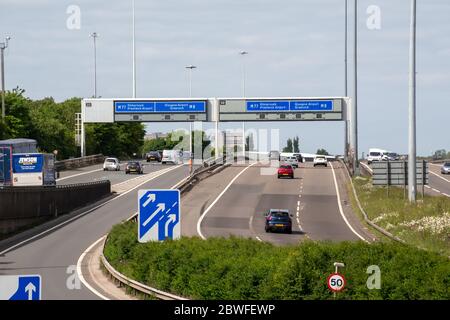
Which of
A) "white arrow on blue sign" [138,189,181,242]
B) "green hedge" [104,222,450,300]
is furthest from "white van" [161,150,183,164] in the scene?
"white arrow on blue sign" [138,189,181,242]

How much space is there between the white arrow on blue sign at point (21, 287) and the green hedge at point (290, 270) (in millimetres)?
12133

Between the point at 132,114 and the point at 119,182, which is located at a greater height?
the point at 132,114

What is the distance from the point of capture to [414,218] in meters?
44.7

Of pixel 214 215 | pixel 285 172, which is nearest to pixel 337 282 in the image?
pixel 214 215

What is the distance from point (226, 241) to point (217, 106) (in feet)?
226

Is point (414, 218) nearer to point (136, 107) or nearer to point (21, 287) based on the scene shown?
point (21, 287)

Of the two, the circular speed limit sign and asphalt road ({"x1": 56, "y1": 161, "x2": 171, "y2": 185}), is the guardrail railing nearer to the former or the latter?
asphalt road ({"x1": 56, "y1": 161, "x2": 171, "y2": 185})

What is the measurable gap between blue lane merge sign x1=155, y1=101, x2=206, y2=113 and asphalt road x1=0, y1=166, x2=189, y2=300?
31.6 meters

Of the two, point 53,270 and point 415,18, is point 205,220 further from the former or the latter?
point 53,270

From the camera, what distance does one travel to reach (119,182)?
8050 centimetres

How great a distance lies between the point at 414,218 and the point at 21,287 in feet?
122

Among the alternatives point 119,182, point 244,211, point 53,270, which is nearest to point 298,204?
point 244,211

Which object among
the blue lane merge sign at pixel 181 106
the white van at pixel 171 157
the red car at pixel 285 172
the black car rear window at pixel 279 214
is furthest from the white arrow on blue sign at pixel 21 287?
the white van at pixel 171 157
